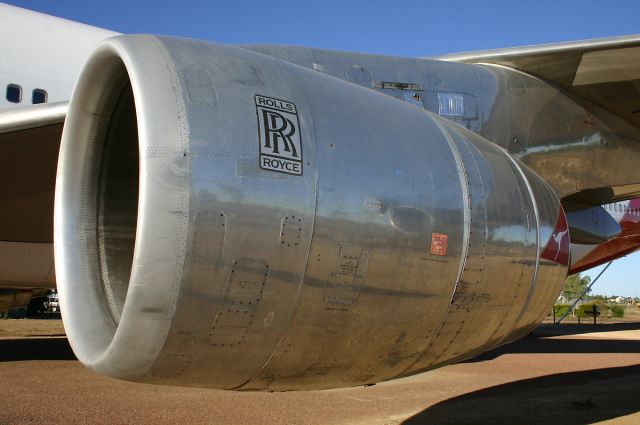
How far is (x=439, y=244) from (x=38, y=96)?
5682mm

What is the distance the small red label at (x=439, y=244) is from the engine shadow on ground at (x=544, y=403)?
10.3ft

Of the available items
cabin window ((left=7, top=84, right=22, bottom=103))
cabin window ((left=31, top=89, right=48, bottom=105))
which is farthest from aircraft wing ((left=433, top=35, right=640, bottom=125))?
cabin window ((left=7, top=84, right=22, bottom=103))

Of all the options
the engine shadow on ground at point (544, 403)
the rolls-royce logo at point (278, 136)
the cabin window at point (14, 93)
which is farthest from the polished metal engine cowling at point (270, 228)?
the cabin window at point (14, 93)

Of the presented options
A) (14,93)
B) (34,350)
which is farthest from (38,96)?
Result: (34,350)

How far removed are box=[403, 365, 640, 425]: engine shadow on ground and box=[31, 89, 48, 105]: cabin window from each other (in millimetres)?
5472

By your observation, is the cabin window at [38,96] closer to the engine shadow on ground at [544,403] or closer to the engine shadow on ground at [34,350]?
the engine shadow on ground at [34,350]

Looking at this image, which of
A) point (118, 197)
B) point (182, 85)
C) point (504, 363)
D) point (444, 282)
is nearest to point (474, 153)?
point (444, 282)

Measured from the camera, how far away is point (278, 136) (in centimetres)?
284

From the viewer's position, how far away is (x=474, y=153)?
383 cm

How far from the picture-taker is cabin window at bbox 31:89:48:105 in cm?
704

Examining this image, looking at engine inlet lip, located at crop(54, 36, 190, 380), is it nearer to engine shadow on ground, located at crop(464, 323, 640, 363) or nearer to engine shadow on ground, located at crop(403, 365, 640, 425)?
engine shadow on ground, located at crop(403, 365, 640, 425)

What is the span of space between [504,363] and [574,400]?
3.88 m

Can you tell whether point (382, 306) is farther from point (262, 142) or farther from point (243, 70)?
point (243, 70)

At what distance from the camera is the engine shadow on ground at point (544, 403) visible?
20.0 ft
